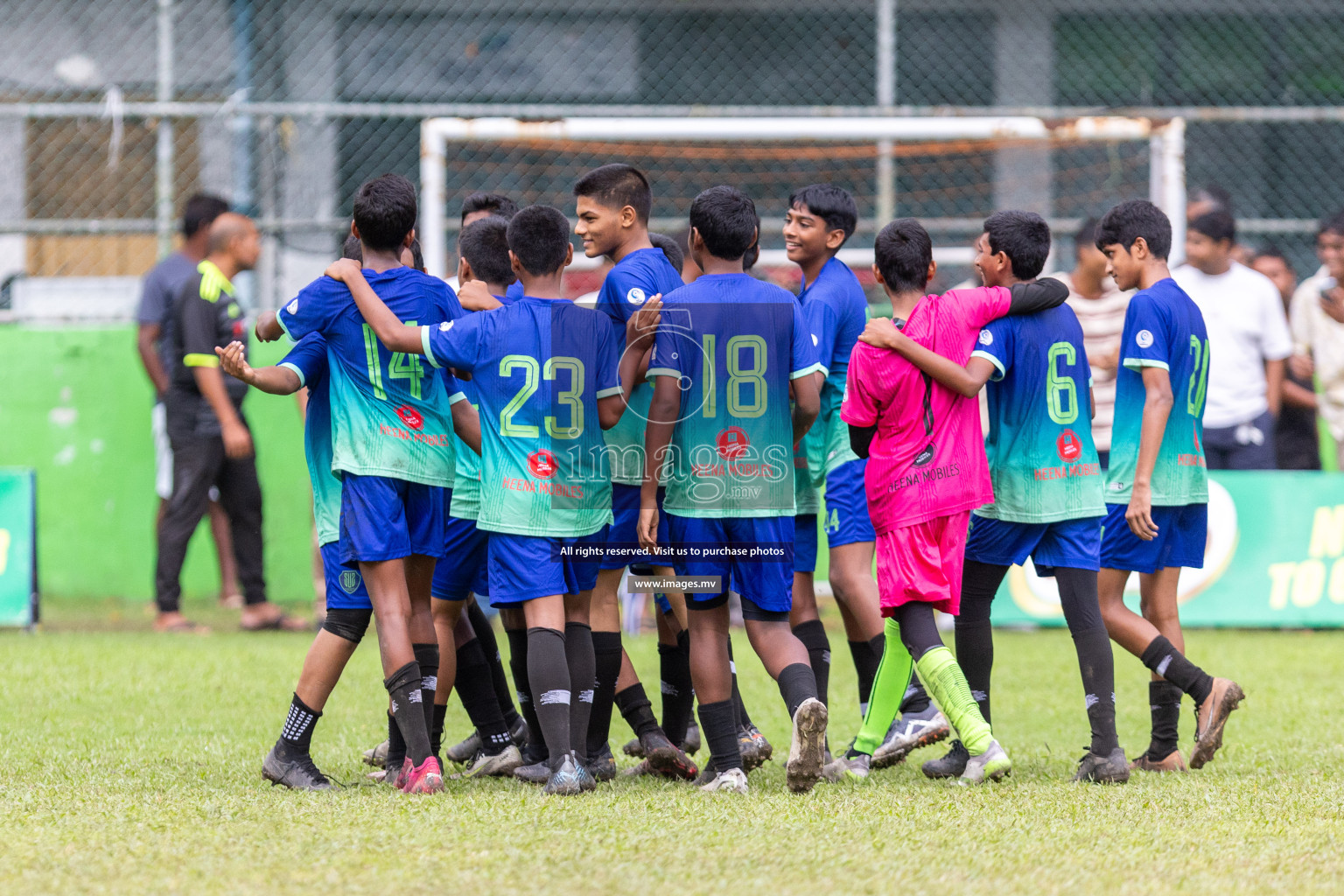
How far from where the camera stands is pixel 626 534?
4.77m

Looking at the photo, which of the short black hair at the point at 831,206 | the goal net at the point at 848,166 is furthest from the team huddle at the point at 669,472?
the goal net at the point at 848,166

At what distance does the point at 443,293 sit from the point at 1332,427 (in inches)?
279

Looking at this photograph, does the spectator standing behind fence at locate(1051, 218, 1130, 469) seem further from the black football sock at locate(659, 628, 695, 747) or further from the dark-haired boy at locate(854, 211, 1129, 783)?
the black football sock at locate(659, 628, 695, 747)

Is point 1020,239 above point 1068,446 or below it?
above

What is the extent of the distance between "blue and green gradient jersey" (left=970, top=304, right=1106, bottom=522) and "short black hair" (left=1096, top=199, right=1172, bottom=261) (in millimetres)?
482


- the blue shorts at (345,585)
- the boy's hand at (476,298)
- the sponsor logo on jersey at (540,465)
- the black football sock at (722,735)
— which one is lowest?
the black football sock at (722,735)

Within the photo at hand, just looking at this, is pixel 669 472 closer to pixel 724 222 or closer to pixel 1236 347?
pixel 724 222

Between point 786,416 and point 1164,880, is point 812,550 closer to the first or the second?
point 786,416

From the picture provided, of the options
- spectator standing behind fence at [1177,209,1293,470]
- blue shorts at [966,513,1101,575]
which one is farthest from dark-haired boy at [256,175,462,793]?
spectator standing behind fence at [1177,209,1293,470]

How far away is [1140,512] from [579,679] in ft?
6.23

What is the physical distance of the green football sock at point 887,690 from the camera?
467cm

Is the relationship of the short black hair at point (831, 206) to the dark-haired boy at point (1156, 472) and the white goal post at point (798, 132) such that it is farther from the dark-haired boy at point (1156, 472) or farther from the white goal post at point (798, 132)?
the white goal post at point (798, 132)

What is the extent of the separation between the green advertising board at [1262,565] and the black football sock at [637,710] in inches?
164

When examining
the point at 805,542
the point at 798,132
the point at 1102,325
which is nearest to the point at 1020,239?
the point at 805,542
